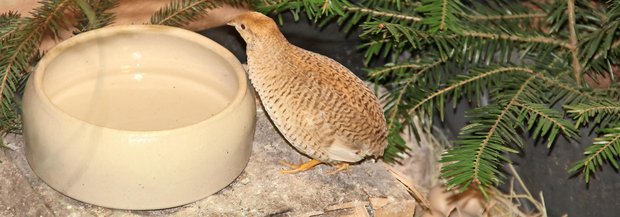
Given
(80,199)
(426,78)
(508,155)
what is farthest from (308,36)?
(80,199)

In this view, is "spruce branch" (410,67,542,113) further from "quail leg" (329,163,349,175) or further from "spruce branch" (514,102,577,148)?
"quail leg" (329,163,349,175)

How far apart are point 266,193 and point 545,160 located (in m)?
0.81

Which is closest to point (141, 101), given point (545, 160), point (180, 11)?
point (180, 11)

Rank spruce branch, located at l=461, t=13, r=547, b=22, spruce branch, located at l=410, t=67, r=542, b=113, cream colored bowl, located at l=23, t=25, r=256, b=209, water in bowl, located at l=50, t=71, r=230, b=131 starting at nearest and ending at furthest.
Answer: cream colored bowl, located at l=23, t=25, r=256, b=209
water in bowl, located at l=50, t=71, r=230, b=131
spruce branch, located at l=410, t=67, r=542, b=113
spruce branch, located at l=461, t=13, r=547, b=22

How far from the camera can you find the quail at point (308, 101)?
6.19 ft

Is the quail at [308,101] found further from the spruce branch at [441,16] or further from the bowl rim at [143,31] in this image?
the spruce branch at [441,16]

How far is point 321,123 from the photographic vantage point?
1890 mm

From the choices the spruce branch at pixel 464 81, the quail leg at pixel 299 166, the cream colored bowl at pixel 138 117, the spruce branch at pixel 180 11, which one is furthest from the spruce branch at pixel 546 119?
the spruce branch at pixel 180 11

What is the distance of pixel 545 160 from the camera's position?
236cm

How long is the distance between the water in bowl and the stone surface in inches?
5.5

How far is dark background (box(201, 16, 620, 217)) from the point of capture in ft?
7.38

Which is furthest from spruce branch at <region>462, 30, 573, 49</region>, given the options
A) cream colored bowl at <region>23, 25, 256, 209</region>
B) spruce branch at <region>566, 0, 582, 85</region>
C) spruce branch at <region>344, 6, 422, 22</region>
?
cream colored bowl at <region>23, 25, 256, 209</region>

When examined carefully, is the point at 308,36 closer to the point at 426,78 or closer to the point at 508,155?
the point at 426,78

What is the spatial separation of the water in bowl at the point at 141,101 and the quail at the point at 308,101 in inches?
5.1
